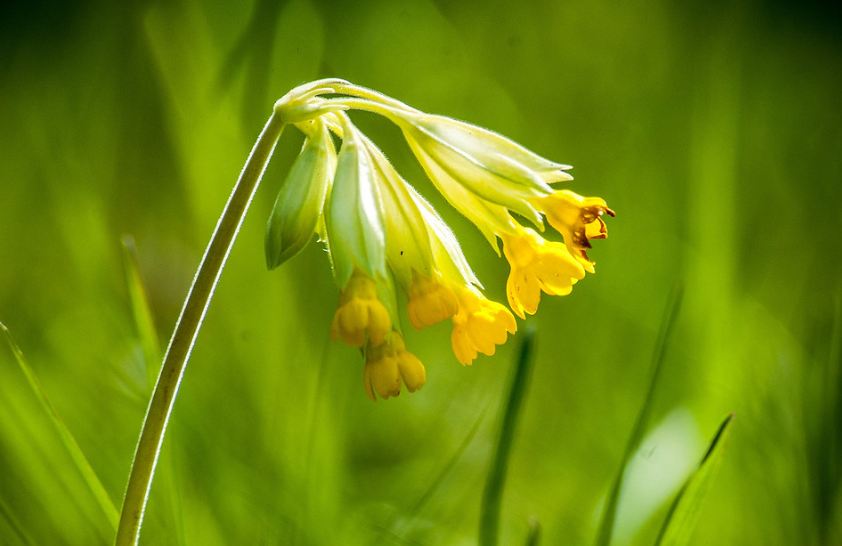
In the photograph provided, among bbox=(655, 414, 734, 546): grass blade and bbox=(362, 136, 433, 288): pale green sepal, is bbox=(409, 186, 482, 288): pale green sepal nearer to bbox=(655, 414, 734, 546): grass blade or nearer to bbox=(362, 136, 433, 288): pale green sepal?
bbox=(362, 136, 433, 288): pale green sepal

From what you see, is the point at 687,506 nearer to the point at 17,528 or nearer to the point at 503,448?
the point at 503,448

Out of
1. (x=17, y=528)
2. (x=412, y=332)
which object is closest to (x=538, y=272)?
(x=17, y=528)

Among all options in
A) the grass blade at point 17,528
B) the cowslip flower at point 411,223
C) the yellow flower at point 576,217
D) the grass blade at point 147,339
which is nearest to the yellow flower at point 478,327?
the cowslip flower at point 411,223

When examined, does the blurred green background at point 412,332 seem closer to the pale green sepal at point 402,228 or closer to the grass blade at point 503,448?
the grass blade at point 503,448

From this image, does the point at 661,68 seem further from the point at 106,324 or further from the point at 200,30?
the point at 106,324

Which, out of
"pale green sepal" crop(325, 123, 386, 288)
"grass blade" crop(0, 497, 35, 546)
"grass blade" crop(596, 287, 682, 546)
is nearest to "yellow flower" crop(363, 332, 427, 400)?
"pale green sepal" crop(325, 123, 386, 288)
